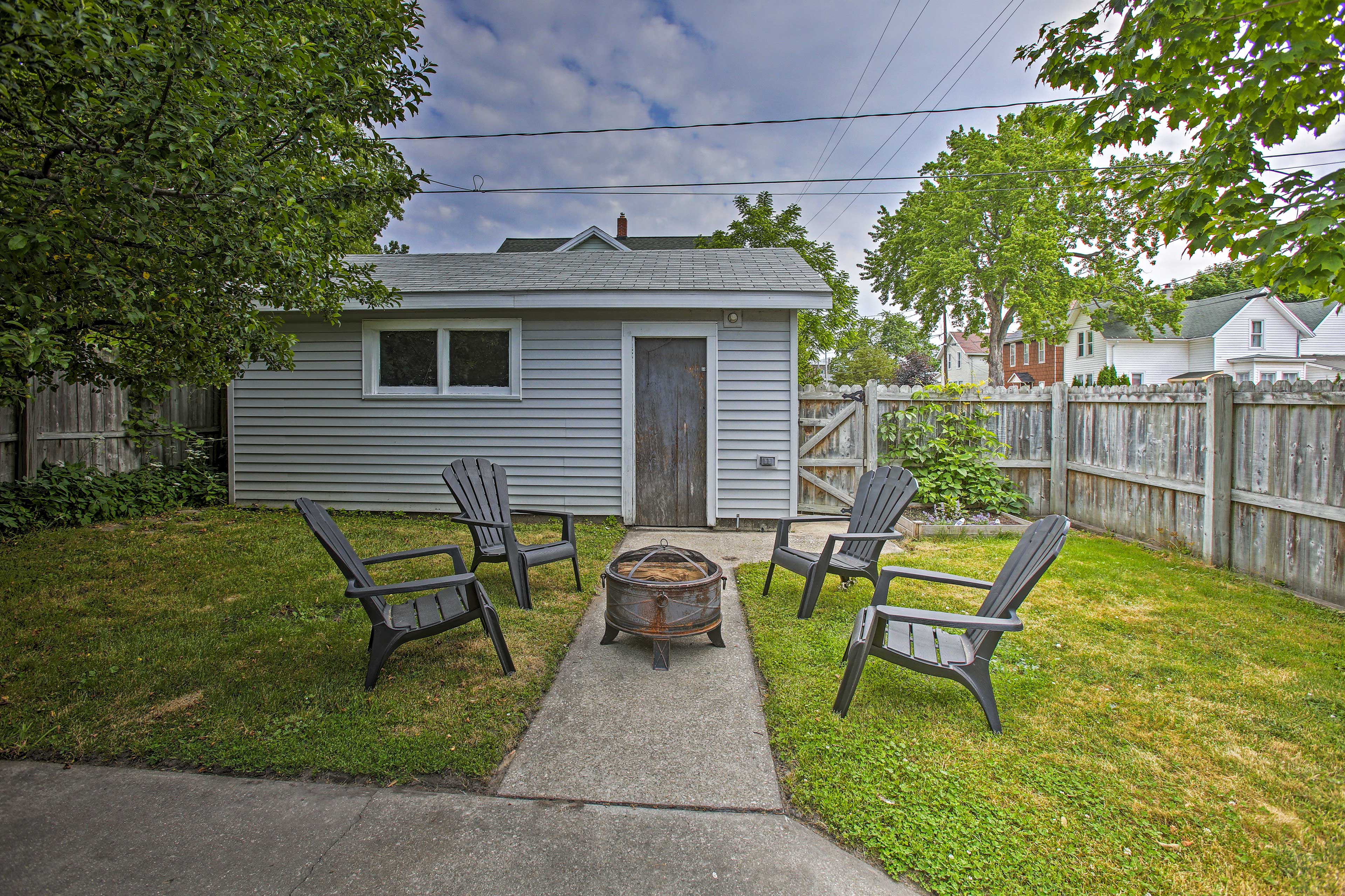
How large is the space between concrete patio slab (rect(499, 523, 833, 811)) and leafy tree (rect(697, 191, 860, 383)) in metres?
13.0

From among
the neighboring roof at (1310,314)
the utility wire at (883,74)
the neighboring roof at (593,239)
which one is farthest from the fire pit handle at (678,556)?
the neighboring roof at (1310,314)

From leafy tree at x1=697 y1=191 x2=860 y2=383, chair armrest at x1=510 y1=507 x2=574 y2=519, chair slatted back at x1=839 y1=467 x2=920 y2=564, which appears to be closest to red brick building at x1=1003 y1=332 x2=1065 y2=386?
leafy tree at x1=697 y1=191 x2=860 y2=383

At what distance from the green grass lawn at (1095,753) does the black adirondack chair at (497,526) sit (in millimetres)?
1473

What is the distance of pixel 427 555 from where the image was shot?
3.54 metres

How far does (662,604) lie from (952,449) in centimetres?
528

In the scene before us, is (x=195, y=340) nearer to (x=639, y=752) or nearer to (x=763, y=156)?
(x=639, y=752)

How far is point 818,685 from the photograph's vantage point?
9.84 ft

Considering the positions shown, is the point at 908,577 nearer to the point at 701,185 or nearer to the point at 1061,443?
the point at 1061,443

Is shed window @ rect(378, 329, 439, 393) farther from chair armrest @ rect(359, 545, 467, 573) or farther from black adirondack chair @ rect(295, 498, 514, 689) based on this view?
black adirondack chair @ rect(295, 498, 514, 689)

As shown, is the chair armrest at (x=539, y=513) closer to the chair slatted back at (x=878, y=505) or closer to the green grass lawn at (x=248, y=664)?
the green grass lawn at (x=248, y=664)

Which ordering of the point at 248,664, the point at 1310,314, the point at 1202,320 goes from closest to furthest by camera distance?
the point at 248,664 → the point at 1202,320 → the point at 1310,314

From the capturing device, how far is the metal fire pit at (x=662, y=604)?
3.31 meters

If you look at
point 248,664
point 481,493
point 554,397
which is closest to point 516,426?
point 554,397

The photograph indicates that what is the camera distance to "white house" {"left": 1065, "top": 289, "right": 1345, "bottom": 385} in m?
24.5
